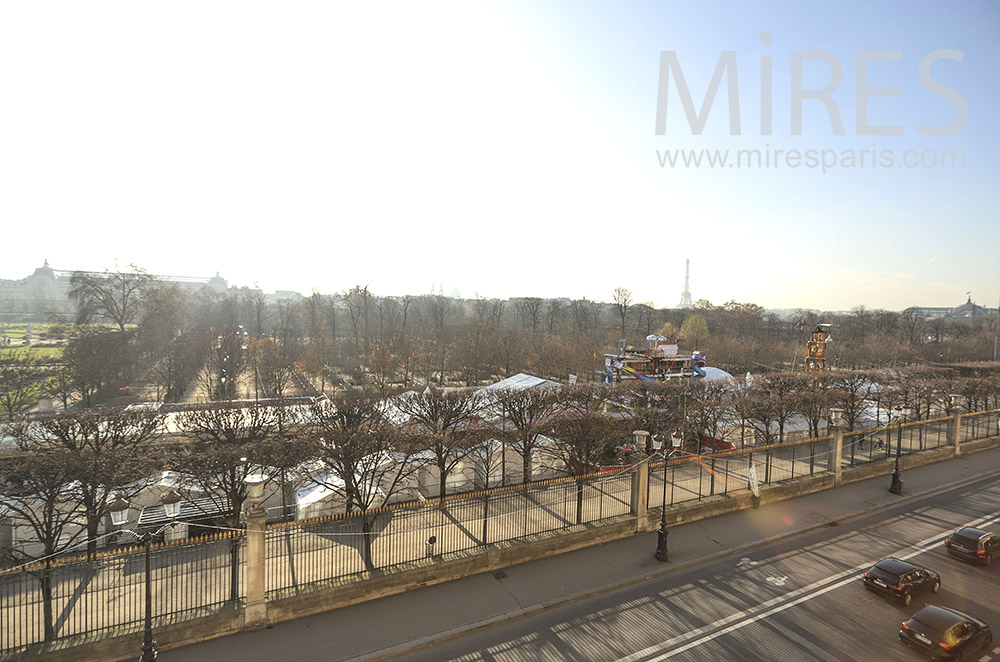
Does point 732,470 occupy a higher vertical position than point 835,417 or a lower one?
lower

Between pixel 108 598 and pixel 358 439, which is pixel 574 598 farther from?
pixel 108 598

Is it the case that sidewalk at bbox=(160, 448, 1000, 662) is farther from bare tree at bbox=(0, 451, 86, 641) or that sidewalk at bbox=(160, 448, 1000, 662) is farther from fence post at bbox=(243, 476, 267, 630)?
bare tree at bbox=(0, 451, 86, 641)

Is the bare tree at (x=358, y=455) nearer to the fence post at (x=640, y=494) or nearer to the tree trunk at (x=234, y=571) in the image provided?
the tree trunk at (x=234, y=571)

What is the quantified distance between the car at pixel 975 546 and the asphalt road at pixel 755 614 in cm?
29

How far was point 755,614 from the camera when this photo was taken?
12430 millimetres

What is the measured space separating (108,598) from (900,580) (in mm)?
20941

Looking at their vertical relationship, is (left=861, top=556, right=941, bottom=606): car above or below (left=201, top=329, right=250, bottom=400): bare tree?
below

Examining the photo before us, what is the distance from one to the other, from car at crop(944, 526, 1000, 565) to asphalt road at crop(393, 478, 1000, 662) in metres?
0.29

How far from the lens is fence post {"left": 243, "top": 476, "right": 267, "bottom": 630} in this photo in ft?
36.8

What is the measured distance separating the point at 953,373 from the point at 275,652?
56048mm

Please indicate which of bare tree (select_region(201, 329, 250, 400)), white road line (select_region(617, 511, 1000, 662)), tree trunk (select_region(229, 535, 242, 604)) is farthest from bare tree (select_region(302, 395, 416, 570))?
bare tree (select_region(201, 329, 250, 400))

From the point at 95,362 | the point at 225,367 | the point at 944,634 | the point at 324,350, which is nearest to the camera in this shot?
the point at 944,634

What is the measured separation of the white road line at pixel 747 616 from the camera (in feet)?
36.2

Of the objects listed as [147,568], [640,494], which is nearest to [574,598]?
[640,494]
